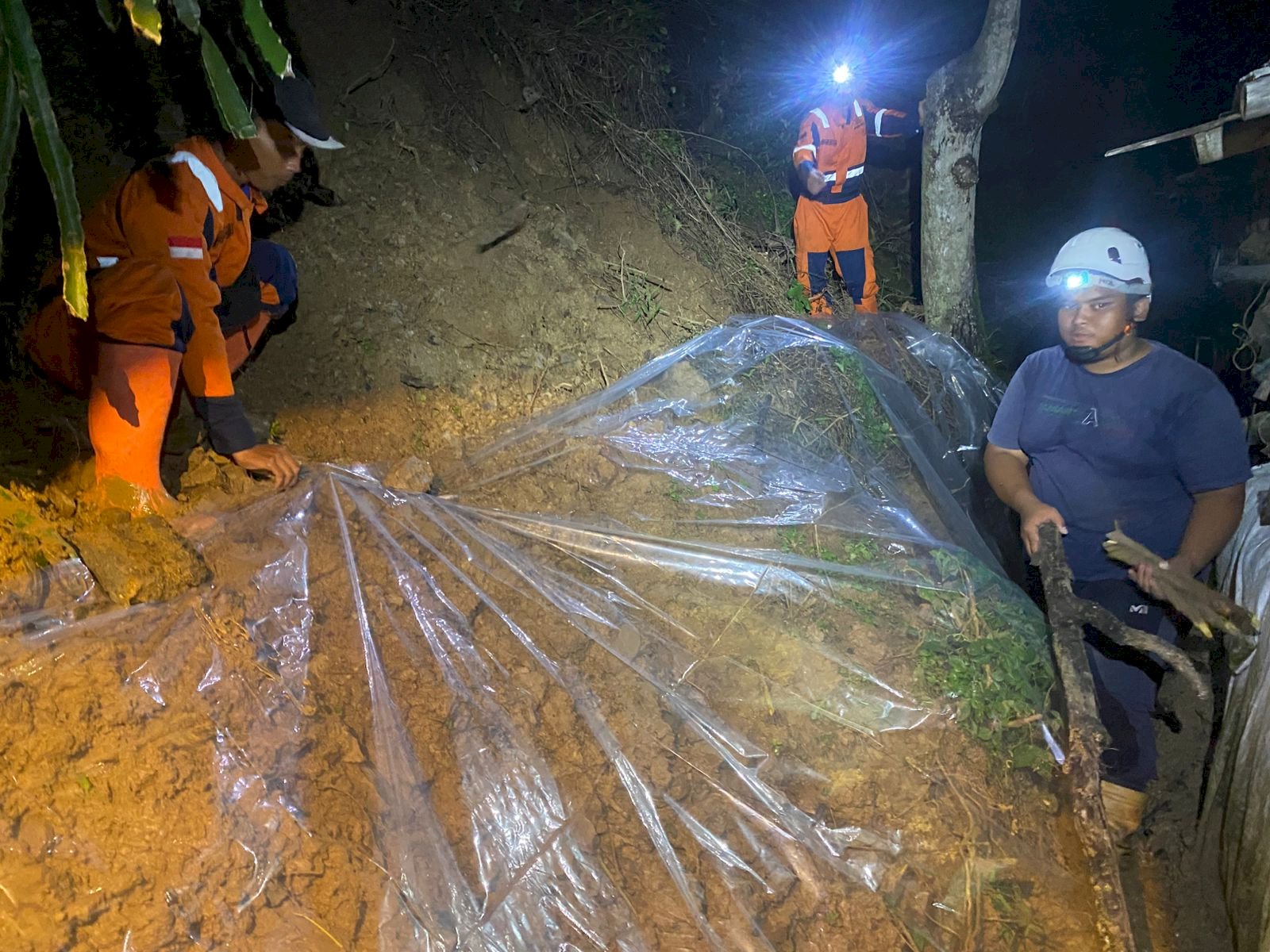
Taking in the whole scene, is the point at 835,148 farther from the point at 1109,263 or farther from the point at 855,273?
the point at 1109,263

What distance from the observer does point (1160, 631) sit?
236 centimetres

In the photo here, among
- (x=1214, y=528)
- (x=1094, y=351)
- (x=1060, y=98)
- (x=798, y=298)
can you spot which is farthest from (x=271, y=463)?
(x=1060, y=98)

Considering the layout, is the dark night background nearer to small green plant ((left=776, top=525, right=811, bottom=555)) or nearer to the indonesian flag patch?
small green plant ((left=776, top=525, right=811, bottom=555))

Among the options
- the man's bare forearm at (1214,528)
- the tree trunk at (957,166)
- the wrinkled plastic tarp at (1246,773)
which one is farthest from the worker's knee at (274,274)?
the tree trunk at (957,166)

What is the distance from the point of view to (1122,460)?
2.30 metres

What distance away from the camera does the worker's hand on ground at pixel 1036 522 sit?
2.32 metres

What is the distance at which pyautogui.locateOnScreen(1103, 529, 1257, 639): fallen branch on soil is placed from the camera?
1984 mm

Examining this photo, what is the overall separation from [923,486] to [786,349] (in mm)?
821

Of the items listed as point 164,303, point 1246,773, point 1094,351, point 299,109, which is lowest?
point 1246,773

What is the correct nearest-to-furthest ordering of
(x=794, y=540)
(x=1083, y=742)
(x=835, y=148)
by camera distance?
1. (x=1083, y=742)
2. (x=794, y=540)
3. (x=835, y=148)

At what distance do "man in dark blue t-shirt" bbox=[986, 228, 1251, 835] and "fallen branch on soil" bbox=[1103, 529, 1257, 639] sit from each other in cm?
4

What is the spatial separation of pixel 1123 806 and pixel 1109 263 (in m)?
1.64

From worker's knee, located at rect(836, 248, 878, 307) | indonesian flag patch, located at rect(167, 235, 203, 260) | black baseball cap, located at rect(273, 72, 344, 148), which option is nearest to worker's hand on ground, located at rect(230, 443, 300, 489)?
indonesian flag patch, located at rect(167, 235, 203, 260)

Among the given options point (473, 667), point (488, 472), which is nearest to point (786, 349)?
point (488, 472)
